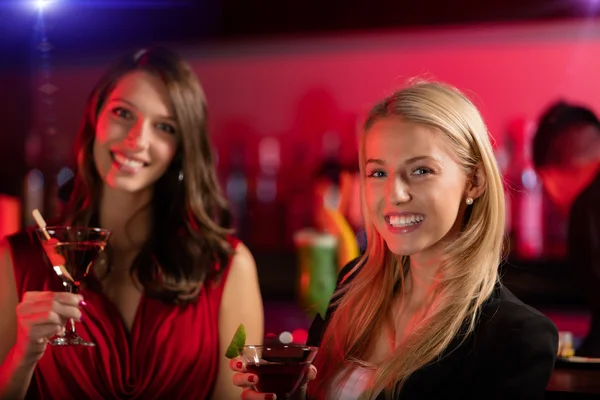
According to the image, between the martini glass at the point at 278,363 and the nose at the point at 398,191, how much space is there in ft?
1.28

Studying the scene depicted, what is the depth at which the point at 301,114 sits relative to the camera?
487 cm

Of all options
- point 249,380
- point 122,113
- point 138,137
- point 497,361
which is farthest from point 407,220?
point 122,113

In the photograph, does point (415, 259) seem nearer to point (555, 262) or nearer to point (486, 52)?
point (555, 262)

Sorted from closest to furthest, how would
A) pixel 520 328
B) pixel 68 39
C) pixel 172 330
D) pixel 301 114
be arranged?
pixel 520 328, pixel 172 330, pixel 68 39, pixel 301 114

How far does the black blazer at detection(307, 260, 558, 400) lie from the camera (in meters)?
1.85

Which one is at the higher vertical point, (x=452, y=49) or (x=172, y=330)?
(x=452, y=49)

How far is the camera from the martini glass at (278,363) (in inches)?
77.8

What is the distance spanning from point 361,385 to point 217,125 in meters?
3.08

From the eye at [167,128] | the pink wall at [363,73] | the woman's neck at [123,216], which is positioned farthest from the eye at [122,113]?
the pink wall at [363,73]

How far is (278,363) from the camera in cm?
197

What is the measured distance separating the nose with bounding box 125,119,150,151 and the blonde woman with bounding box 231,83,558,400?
0.80 metres

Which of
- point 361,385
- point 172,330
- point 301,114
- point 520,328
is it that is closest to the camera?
point 520,328

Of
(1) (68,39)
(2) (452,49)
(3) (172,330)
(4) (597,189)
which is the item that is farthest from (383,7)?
(3) (172,330)

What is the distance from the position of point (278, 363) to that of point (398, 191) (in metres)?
0.48
